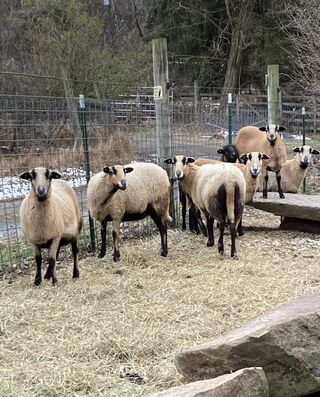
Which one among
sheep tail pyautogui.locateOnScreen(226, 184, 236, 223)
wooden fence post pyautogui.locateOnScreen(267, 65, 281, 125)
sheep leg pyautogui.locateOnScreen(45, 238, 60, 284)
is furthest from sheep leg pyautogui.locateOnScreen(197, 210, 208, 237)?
wooden fence post pyautogui.locateOnScreen(267, 65, 281, 125)

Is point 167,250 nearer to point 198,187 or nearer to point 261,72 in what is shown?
point 198,187

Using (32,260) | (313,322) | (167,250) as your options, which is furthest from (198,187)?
(313,322)

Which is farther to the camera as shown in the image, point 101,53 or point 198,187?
point 101,53

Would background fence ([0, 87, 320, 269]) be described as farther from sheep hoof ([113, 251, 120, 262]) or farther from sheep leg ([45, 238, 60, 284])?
sheep leg ([45, 238, 60, 284])

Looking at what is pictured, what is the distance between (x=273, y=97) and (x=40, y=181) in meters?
6.90

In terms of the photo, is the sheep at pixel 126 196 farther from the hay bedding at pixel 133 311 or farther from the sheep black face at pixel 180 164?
the hay bedding at pixel 133 311

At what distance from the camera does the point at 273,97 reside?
1096cm

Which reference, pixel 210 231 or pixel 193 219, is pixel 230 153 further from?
pixel 210 231

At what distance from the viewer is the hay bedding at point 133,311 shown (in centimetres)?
347

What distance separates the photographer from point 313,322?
307 cm

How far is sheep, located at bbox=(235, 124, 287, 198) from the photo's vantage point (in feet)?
29.1

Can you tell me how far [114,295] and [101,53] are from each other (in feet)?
35.6

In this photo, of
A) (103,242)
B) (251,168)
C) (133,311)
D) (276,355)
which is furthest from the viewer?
(251,168)

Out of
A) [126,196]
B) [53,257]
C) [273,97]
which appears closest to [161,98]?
[126,196]
